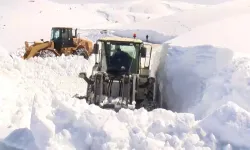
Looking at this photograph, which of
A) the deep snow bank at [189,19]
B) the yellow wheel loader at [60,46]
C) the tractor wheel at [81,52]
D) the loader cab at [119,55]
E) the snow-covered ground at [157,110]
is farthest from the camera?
the deep snow bank at [189,19]

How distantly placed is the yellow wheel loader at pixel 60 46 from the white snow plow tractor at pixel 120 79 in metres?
7.12

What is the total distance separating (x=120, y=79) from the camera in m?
9.66

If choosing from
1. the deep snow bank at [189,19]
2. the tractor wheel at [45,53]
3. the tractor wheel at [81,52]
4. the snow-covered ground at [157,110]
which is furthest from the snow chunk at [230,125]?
the deep snow bank at [189,19]

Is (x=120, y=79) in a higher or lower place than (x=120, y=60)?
lower

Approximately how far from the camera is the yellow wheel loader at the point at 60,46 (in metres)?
17.6

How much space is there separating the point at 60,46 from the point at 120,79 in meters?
9.71

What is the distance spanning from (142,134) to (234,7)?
36295mm

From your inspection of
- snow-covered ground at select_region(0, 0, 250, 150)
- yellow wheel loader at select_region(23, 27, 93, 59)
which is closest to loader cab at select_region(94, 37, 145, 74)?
snow-covered ground at select_region(0, 0, 250, 150)

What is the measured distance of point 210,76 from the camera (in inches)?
368

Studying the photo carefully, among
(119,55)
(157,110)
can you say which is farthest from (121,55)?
(157,110)

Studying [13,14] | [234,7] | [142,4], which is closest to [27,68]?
[234,7]

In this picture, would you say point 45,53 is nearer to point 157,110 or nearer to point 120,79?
point 120,79

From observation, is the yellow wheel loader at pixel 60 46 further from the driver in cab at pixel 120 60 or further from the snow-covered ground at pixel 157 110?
the driver in cab at pixel 120 60

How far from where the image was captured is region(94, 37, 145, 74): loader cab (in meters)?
10.3
